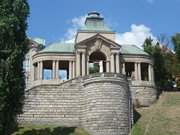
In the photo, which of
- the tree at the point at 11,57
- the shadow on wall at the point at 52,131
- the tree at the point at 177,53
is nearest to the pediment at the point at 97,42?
the tree at the point at 177,53

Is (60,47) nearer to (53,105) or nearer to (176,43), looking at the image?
(53,105)

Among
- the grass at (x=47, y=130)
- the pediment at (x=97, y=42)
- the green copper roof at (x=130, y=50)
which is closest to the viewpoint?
the grass at (x=47, y=130)

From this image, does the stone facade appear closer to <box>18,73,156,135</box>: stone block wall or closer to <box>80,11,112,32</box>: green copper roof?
<box>18,73,156,135</box>: stone block wall

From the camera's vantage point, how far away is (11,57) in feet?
120

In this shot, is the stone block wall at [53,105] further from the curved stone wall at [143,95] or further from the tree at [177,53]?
the tree at [177,53]

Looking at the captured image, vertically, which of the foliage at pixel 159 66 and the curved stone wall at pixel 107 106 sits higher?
the foliage at pixel 159 66

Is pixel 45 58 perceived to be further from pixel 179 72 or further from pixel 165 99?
pixel 179 72

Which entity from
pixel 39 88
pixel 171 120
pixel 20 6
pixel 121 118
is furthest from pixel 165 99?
pixel 20 6

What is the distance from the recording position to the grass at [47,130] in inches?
1762

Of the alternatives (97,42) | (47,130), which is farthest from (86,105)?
(97,42)

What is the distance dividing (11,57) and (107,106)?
12989 mm

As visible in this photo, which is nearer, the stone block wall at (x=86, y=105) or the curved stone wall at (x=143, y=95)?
the stone block wall at (x=86, y=105)

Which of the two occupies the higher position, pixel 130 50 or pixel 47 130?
pixel 130 50

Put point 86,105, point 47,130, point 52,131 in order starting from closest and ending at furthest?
point 52,131
point 47,130
point 86,105
